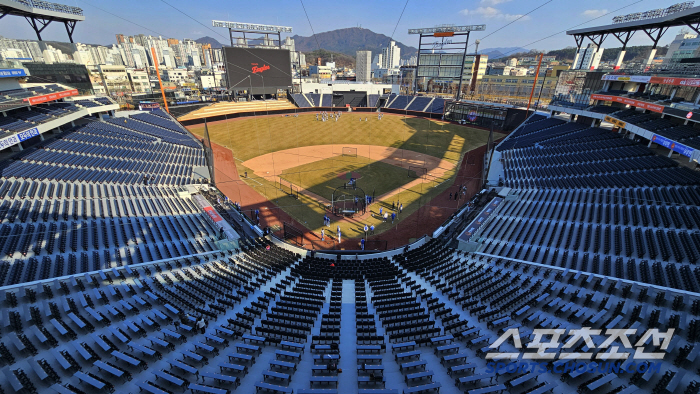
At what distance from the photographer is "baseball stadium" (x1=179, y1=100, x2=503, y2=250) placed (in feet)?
73.2

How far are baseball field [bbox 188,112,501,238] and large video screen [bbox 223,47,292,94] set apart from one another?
1029 cm

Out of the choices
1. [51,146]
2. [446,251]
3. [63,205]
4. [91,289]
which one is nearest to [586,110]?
[446,251]

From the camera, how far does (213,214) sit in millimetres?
20359

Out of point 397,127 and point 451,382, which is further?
point 397,127

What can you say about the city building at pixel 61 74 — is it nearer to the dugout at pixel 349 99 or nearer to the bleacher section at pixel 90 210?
the bleacher section at pixel 90 210

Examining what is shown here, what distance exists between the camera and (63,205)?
16.7 meters

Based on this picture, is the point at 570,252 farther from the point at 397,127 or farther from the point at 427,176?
the point at 397,127

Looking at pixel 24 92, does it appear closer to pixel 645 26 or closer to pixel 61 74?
pixel 61 74

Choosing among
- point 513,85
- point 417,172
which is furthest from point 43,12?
point 513,85

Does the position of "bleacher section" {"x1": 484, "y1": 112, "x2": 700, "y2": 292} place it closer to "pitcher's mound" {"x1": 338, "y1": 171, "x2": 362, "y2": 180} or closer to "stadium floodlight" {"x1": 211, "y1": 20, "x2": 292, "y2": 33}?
"pitcher's mound" {"x1": 338, "y1": 171, "x2": 362, "y2": 180}

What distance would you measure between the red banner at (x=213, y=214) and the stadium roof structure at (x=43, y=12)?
26.4 metres

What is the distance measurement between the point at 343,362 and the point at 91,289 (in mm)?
10293

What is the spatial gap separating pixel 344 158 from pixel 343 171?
16.8 feet

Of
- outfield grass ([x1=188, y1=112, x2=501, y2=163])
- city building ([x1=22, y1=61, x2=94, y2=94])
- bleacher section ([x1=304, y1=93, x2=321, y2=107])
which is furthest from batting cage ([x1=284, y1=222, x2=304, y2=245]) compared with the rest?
bleacher section ([x1=304, y1=93, x2=321, y2=107])
